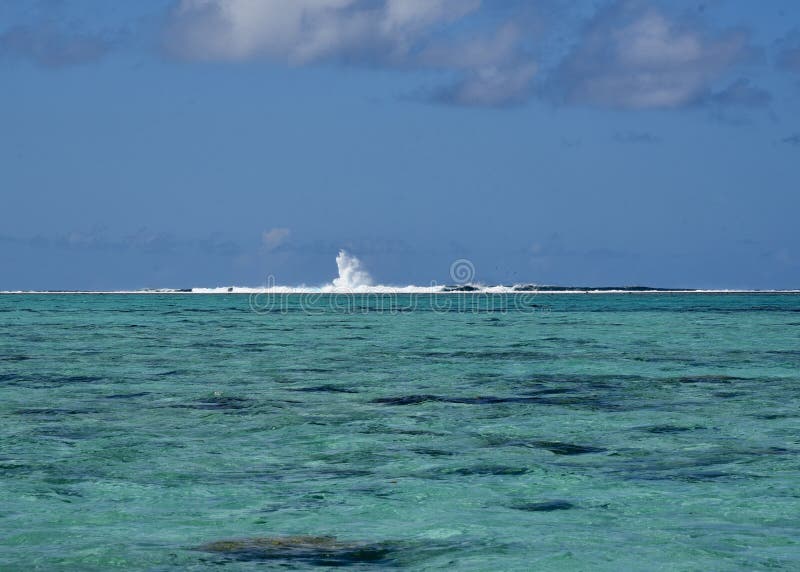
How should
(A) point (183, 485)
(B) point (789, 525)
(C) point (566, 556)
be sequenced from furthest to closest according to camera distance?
(A) point (183, 485)
(B) point (789, 525)
(C) point (566, 556)

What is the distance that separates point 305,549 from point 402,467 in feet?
15.5

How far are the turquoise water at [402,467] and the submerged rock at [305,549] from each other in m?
0.04

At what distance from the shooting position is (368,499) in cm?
1343

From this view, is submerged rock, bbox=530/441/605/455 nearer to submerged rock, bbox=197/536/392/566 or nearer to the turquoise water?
the turquoise water

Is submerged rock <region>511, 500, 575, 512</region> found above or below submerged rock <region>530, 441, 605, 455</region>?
below

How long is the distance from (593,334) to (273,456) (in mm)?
39449

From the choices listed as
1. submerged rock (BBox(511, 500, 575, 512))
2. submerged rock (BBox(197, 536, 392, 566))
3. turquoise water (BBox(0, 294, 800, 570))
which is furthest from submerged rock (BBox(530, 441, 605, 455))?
submerged rock (BBox(197, 536, 392, 566))

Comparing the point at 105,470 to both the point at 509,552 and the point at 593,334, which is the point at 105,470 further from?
the point at 593,334

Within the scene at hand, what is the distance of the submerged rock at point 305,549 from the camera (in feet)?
35.3

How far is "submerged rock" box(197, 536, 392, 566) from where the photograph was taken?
423 inches

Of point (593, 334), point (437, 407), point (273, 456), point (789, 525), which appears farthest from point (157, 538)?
point (593, 334)

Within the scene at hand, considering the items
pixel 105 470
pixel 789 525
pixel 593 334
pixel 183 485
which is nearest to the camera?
pixel 789 525

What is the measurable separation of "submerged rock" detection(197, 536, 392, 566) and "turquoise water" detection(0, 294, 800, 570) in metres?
0.04

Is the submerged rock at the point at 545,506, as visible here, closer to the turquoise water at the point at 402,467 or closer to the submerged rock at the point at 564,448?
the turquoise water at the point at 402,467
